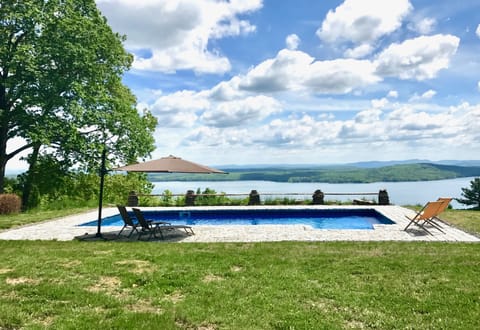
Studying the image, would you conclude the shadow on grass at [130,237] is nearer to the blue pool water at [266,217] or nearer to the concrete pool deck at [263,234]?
the concrete pool deck at [263,234]

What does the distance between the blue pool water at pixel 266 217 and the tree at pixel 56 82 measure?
17.6 ft

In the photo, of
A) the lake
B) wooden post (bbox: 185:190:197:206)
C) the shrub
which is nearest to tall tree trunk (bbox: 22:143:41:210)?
the shrub

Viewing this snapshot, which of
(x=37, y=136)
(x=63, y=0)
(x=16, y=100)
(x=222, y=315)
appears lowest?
(x=222, y=315)

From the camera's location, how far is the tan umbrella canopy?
8.89 metres

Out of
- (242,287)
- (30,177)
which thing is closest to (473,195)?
(242,287)

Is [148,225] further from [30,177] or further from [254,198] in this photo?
[30,177]

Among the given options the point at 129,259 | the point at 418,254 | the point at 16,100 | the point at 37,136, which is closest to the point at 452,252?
the point at 418,254

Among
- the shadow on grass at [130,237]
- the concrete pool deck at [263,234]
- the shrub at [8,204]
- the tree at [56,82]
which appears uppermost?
the tree at [56,82]

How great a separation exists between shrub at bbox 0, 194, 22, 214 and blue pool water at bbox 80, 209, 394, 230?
3743mm

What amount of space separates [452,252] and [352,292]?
3.45 metres

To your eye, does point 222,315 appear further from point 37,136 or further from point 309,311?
point 37,136

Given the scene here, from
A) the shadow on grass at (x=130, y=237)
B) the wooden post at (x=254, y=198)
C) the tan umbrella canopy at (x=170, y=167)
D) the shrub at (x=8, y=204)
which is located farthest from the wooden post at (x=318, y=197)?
the shrub at (x=8, y=204)

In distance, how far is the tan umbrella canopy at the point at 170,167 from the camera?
8894 millimetres

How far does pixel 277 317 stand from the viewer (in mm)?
3641
